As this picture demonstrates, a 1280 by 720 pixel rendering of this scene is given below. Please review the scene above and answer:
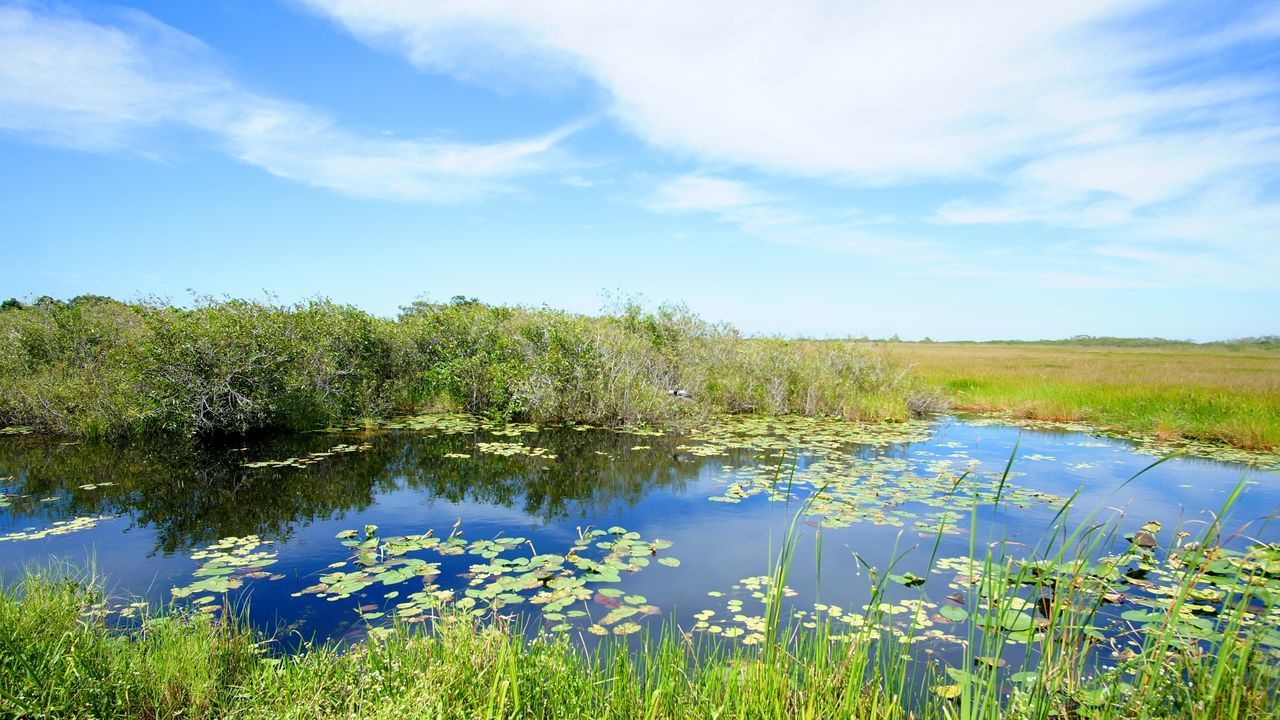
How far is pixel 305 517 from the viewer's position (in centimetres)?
705

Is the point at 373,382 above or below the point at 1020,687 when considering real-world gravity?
above

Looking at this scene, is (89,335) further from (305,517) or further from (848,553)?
(848,553)

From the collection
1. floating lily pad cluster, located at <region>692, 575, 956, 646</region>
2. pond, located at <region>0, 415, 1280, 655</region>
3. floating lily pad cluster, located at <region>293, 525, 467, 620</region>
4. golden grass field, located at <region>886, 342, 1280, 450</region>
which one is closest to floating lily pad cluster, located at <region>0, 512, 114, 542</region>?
pond, located at <region>0, 415, 1280, 655</region>

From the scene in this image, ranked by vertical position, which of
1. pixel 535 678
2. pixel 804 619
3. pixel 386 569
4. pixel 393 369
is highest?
pixel 393 369

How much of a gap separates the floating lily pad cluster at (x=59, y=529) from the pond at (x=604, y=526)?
0.03 metres

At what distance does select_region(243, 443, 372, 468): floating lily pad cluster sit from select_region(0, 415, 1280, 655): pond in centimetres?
6

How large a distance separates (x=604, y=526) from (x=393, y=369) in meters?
9.16

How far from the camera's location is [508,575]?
218 inches

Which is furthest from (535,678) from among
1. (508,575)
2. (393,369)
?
(393,369)

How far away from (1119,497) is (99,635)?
36.8ft

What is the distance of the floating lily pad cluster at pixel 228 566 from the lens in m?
5.02

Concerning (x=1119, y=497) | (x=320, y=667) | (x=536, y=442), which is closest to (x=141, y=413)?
(x=536, y=442)

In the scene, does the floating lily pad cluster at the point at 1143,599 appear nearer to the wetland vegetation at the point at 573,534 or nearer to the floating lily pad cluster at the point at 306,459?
the wetland vegetation at the point at 573,534

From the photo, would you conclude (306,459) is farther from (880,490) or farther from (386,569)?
(880,490)
